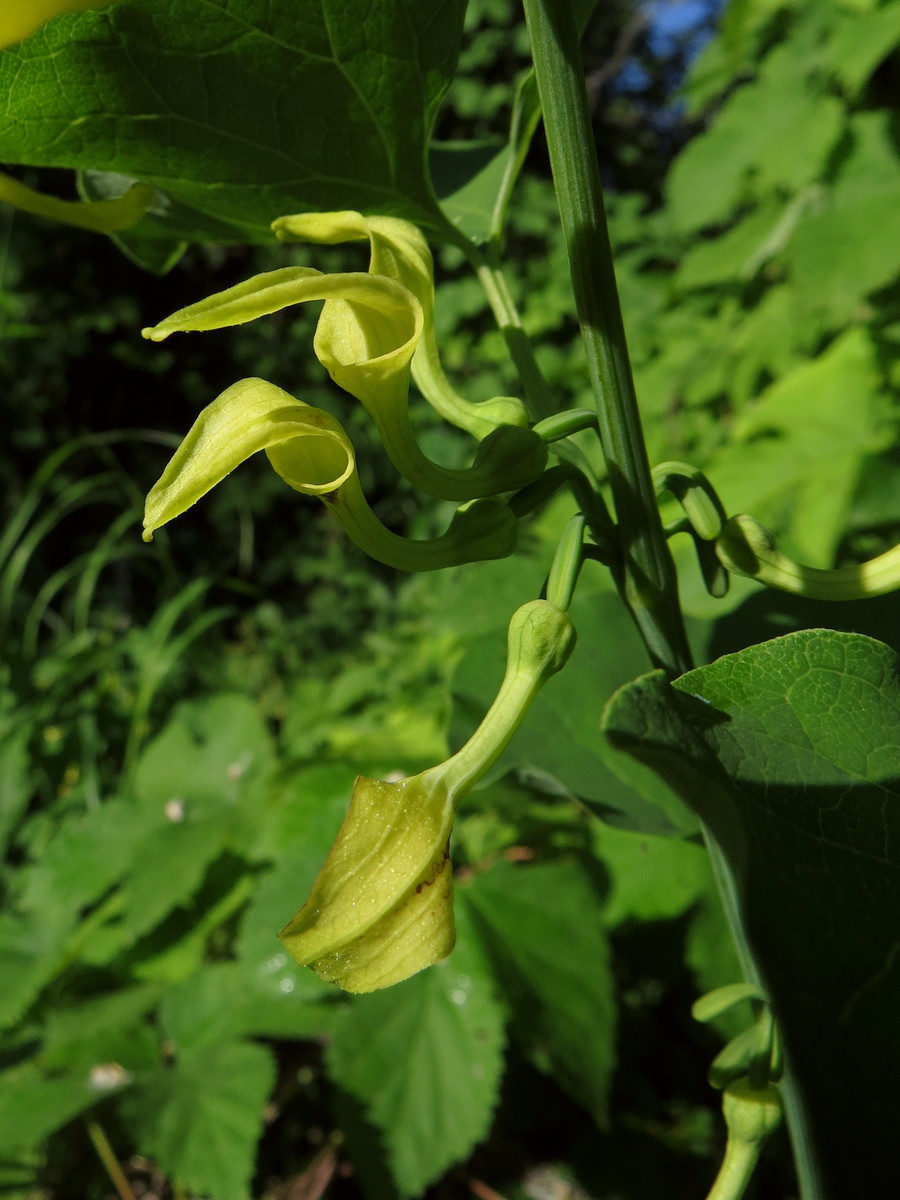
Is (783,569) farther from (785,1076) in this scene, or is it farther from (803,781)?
(785,1076)

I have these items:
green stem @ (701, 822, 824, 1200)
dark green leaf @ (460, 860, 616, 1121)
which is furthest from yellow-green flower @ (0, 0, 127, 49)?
dark green leaf @ (460, 860, 616, 1121)

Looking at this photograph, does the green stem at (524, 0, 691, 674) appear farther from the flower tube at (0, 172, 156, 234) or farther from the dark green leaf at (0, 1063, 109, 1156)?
the dark green leaf at (0, 1063, 109, 1156)

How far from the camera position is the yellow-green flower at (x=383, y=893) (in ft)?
0.95

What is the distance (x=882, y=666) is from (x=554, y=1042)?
0.65 m

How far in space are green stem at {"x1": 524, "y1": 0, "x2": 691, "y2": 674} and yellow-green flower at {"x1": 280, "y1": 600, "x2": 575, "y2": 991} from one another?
4.9 inches

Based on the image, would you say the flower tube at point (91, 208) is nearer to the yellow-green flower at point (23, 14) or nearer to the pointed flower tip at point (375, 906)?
the yellow-green flower at point (23, 14)

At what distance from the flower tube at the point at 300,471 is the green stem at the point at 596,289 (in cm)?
5

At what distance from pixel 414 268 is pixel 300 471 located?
8cm

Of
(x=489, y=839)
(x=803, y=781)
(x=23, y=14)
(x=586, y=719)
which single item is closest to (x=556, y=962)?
(x=489, y=839)

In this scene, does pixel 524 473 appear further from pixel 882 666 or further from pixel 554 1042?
pixel 554 1042

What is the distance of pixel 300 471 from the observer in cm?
31

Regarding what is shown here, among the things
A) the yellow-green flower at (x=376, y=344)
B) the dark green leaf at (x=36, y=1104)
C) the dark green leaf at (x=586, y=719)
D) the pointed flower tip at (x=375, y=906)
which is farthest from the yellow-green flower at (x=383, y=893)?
the dark green leaf at (x=36, y=1104)

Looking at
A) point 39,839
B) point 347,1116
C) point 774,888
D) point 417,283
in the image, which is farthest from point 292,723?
point 417,283

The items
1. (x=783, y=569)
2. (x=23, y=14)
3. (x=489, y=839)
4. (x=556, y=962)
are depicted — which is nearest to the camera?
(x=23, y=14)
